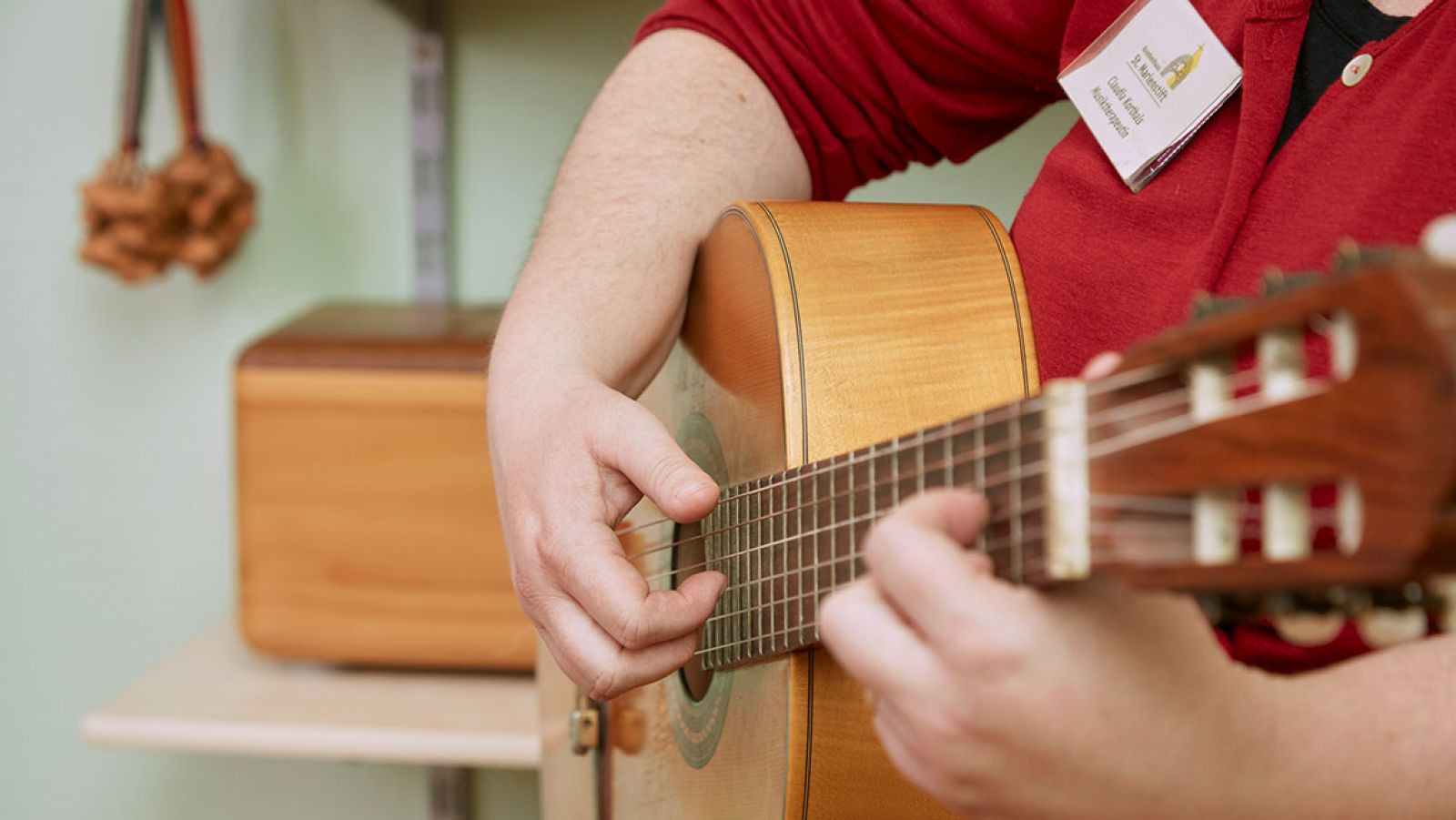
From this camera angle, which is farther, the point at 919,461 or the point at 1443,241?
the point at 919,461

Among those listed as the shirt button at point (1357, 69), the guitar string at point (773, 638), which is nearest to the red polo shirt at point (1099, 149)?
the shirt button at point (1357, 69)

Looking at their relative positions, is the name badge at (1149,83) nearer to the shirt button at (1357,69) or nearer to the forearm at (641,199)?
the shirt button at (1357,69)

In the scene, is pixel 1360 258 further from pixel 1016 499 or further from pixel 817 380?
pixel 817 380

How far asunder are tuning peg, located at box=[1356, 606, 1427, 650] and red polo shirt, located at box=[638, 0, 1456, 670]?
0.69 feet

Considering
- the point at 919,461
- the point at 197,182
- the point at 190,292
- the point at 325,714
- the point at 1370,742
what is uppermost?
Result: the point at 197,182

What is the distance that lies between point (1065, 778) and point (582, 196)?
0.64m

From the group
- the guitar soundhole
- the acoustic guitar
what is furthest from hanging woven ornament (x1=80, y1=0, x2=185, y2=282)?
the guitar soundhole

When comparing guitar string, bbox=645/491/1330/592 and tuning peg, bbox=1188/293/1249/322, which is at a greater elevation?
tuning peg, bbox=1188/293/1249/322

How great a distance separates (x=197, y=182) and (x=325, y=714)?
0.63 meters

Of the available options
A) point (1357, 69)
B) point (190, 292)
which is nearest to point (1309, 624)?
point (1357, 69)

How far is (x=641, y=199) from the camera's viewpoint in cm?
95

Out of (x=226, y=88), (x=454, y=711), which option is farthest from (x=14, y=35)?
(x=454, y=711)

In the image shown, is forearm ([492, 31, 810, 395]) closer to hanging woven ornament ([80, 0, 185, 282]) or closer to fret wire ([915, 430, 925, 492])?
fret wire ([915, 430, 925, 492])

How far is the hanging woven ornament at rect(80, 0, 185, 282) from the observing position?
1452 millimetres
